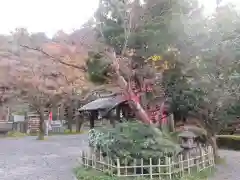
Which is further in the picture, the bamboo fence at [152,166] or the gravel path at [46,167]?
the gravel path at [46,167]

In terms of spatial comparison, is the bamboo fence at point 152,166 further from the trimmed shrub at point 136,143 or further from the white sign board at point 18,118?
the white sign board at point 18,118

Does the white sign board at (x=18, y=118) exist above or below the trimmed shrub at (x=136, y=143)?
above

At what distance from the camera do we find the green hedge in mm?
14430

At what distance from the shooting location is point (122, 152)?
795 centimetres

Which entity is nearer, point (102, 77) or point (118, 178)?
point (118, 178)

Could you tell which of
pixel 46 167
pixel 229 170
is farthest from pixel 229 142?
pixel 46 167

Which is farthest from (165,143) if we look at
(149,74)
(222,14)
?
(222,14)

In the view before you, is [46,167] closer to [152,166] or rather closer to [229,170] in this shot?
[152,166]

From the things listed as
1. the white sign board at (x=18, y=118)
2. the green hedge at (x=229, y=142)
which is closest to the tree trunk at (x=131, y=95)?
the green hedge at (x=229, y=142)

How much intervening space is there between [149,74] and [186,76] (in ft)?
4.25

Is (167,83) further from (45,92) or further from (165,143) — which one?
(45,92)

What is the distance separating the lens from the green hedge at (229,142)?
14430mm

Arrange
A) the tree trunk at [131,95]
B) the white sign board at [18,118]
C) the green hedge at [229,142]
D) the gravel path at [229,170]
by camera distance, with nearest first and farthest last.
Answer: the gravel path at [229,170], the tree trunk at [131,95], the green hedge at [229,142], the white sign board at [18,118]

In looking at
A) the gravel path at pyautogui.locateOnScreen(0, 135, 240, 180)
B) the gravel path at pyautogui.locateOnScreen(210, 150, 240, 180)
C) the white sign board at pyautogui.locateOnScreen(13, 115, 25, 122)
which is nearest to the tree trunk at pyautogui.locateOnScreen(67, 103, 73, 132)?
the white sign board at pyautogui.locateOnScreen(13, 115, 25, 122)
